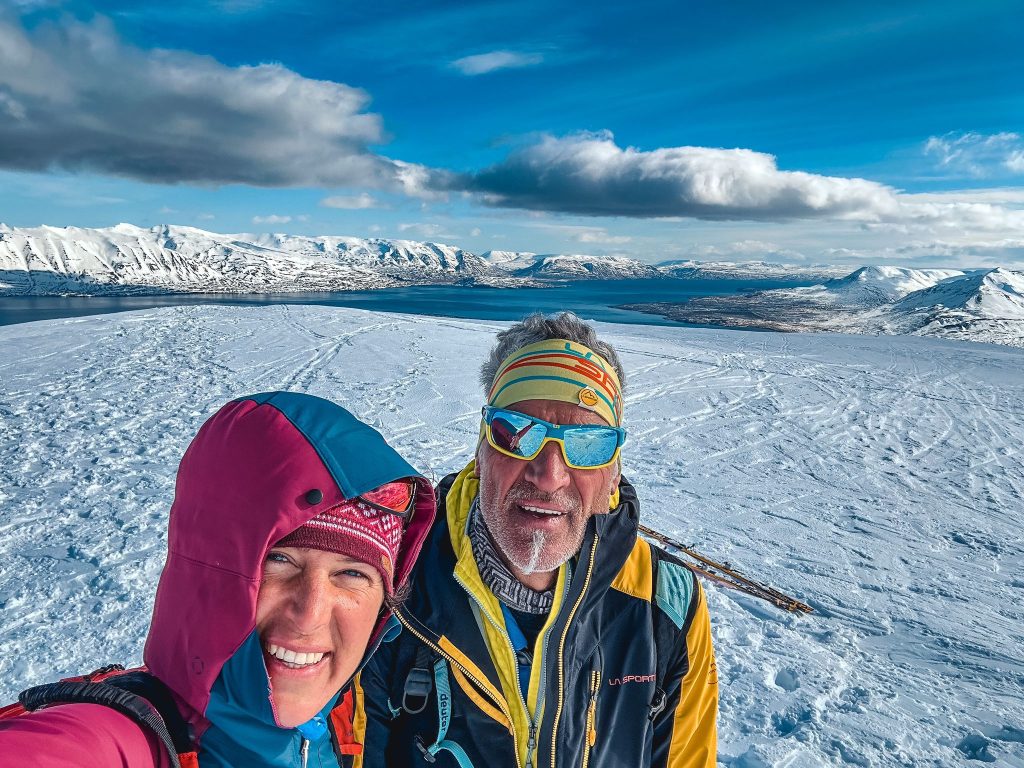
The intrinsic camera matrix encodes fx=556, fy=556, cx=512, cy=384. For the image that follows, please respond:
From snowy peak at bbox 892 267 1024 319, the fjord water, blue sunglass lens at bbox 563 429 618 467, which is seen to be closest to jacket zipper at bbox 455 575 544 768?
blue sunglass lens at bbox 563 429 618 467

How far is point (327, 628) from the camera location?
1289 mm

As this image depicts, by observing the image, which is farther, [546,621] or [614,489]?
[614,489]

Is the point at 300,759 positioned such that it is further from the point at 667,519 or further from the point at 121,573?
the point at 667,519

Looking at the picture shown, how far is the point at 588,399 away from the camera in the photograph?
2115 millimetres

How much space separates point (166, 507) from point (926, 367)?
20840 millimetres

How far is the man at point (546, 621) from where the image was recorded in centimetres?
168

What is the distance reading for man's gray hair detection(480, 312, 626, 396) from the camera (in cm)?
233

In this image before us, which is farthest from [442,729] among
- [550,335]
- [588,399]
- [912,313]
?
[912,313]

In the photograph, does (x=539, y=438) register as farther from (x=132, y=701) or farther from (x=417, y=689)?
(x=132, y=701)

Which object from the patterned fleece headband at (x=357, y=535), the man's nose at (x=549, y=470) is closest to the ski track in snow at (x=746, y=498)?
the man's nose at (x=549, y=470)

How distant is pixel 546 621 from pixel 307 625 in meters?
0.83

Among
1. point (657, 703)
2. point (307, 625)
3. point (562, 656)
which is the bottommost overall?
point (657, 703)

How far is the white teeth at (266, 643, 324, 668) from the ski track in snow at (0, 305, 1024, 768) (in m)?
3.08

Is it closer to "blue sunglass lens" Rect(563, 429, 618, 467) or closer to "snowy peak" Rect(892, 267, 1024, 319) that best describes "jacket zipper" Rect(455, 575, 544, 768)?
"blue sunglass lens" Rect(563, 429, 618, 467)
